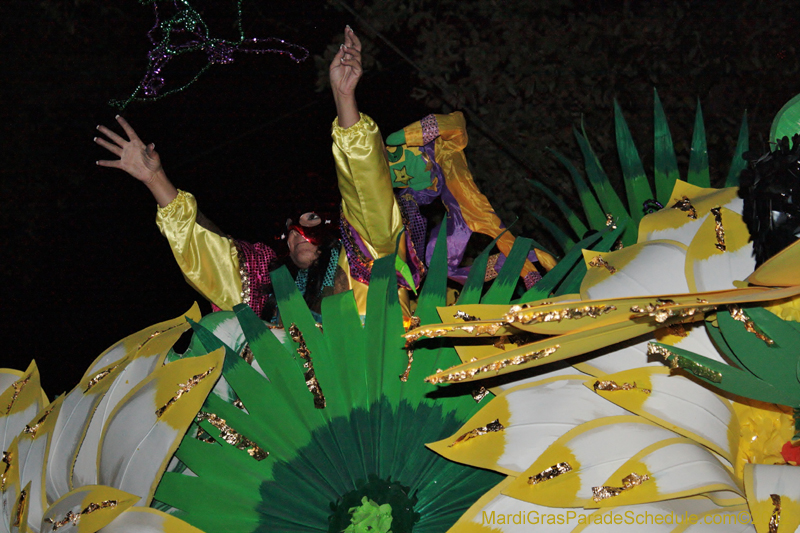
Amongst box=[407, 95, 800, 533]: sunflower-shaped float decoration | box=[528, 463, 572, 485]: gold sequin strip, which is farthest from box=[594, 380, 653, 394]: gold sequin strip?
box=[528, 463, 572, 485]: gold sequin strip

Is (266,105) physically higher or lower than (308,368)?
higher

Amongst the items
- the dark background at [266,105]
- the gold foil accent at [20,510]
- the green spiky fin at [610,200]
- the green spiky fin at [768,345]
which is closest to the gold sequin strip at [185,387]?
the gold foil accent at [20,510]

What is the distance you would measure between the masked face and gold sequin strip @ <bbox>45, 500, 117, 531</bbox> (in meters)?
0.86

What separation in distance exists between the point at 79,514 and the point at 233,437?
245mm

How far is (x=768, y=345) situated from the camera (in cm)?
91

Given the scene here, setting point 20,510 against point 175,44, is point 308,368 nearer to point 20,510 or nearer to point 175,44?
point 20,510

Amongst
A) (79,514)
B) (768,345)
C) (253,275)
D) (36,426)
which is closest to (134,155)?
(253,275)

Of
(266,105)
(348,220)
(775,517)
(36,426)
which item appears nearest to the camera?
(775,517)

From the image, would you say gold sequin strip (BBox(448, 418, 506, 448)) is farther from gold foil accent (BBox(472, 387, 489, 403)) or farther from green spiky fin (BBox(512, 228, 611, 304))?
green spiky fin (BBox(512, 228, 611, 304))

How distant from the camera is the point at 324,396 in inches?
43.3

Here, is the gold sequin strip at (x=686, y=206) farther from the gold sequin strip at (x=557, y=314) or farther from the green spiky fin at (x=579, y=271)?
the gold sequin strip at (x=557, y=314)

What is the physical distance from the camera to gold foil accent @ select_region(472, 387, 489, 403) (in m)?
1.08

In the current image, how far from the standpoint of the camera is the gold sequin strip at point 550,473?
936 mm

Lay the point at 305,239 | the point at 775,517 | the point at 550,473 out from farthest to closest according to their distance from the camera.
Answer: the point at 305,239 < the point at 550,473 < the point at 775,517
